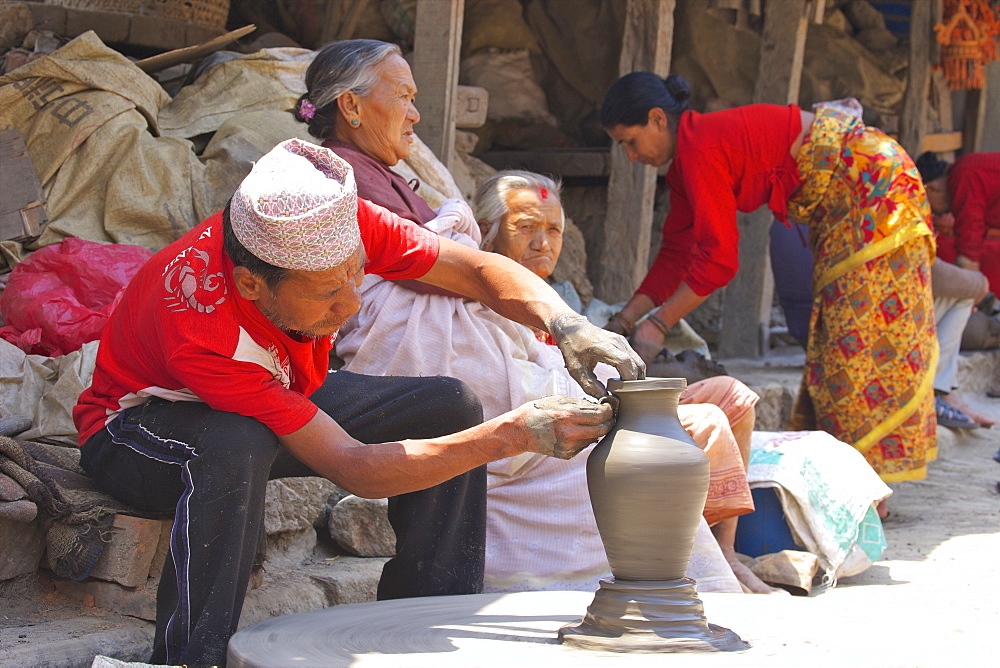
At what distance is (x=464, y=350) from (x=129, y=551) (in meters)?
1.13

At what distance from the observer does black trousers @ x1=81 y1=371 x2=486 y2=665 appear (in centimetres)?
208

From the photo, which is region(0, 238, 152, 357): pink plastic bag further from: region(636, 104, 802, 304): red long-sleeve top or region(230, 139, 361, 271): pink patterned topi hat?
region(636, 104, 802, 304): red long-sleeve top

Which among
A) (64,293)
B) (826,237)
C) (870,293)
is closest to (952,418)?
(870,293)

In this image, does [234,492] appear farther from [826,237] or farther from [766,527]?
[826,237]

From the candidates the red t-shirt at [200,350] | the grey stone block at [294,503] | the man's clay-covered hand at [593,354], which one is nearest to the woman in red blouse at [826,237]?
the grey stone block at [294,503]

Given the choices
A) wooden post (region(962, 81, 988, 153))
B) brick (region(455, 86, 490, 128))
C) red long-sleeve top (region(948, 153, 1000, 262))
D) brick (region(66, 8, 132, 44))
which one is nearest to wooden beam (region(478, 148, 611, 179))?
brick (region(455, 86, 490, 128))

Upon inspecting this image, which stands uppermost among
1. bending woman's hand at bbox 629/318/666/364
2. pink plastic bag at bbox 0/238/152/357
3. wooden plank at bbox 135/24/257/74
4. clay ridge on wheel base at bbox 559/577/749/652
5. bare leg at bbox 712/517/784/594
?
wooden plank at bbox 135/24/257/74

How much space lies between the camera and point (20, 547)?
251 centimetres

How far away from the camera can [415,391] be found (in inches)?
101

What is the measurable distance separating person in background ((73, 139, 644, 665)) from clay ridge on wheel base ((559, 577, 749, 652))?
358 mm

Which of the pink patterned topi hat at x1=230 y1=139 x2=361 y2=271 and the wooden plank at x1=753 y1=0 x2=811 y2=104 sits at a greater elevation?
the wooden plank at x1=753 y1=0 x2=811 y2=104

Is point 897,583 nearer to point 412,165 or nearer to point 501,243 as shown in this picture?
point 501,243

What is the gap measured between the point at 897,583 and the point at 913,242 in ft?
5.00

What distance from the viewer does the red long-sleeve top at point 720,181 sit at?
4.08 meters
